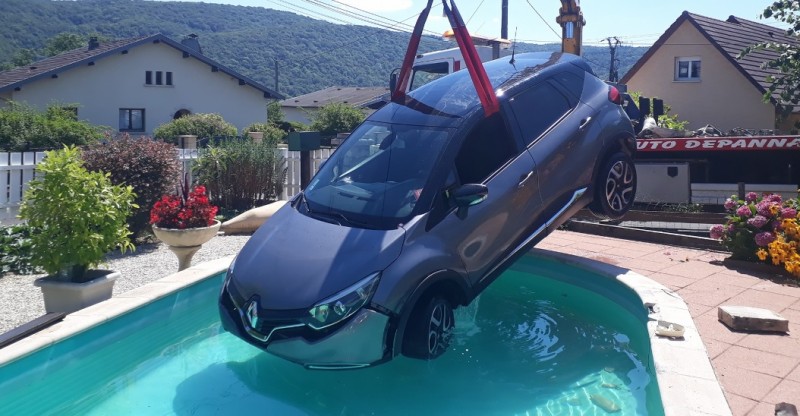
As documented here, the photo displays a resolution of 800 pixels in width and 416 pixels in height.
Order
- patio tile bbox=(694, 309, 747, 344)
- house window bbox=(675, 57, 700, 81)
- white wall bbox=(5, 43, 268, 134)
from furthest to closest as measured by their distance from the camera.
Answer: white wall bbox=(5, 43, 268, 134), house window bbox=(675, 57, 700, 81), patio tile bbox=(694, 309, 747, 344)

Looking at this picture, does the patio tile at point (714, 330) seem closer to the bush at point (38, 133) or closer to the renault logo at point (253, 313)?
the renault logo at point (253, 313)

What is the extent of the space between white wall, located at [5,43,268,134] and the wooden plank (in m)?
30.7

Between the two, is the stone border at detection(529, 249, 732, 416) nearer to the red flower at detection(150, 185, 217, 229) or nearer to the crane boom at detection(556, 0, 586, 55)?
the red flower at detection(150, 185, 217, 229)

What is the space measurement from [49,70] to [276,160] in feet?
78.4

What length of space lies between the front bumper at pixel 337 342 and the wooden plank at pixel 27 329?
175 centimetres

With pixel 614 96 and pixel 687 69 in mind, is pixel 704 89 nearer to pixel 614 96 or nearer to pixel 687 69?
pixel 687 69

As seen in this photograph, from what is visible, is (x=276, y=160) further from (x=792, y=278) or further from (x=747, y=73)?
(x=747, y=73)

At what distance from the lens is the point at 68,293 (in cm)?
550

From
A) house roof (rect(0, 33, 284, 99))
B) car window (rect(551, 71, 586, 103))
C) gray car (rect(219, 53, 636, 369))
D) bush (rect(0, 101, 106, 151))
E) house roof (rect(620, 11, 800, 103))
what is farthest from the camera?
house roof (rect(0, 33, 284, 99))

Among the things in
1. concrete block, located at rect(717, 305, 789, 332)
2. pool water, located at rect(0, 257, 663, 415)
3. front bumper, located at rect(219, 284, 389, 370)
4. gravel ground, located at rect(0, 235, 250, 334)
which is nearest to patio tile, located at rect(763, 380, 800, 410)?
pool water, located at rect(0, 257, 663, 415)

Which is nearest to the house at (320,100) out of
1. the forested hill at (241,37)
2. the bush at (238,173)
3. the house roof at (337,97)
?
the house roof at (337,97)

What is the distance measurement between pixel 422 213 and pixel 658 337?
1.80 meters

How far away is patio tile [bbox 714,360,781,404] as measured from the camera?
386 cm

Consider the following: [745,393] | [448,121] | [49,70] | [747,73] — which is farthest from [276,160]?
[49,70]
